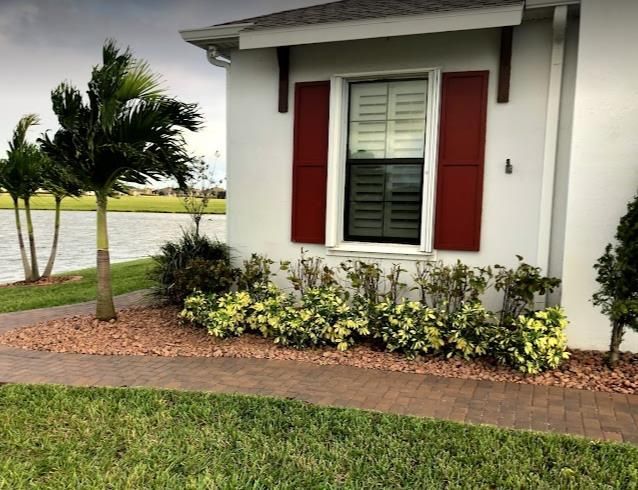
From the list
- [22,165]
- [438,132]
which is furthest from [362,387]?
[22,165]

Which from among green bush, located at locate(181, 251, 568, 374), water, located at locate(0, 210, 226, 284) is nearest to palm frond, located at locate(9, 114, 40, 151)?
water, located at locate(0, 210, 226, 284)

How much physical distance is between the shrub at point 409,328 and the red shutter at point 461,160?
0.95 m

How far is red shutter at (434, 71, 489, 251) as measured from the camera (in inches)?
210

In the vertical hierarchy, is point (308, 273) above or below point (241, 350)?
above

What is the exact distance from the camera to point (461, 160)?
5.42m

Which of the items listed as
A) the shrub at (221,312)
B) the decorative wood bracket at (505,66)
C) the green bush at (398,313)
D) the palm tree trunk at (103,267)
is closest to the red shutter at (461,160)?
the decorative wood bracket at (505,66)

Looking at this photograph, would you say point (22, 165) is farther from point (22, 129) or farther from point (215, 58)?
point (215, 58)

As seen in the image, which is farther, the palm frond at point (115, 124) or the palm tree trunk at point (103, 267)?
the palm tree trunk at point (103, 267)

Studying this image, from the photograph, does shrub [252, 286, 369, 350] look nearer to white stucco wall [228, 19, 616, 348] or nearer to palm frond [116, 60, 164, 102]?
white stucco wall [228, 19, 616, 348]

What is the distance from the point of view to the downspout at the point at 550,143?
5.00 m

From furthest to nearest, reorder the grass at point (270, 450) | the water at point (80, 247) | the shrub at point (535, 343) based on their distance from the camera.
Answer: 1. the water at point (80, 247)
2. the shrub at point (535, 343)
3. the grass at point (270, 450)

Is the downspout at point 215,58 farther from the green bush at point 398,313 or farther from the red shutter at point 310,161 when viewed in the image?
the green bush at point 398,313

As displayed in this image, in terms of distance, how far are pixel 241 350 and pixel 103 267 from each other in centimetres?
213

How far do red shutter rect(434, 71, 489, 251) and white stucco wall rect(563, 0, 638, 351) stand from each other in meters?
0.91
